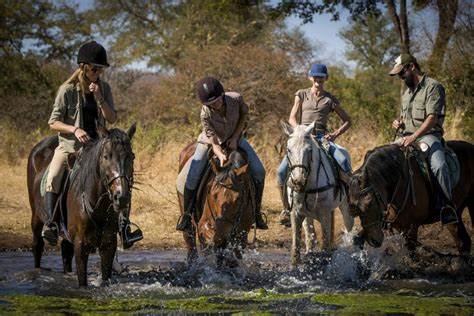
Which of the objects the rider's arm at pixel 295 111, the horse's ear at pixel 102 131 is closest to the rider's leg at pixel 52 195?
the horse's ear at pixel 102 131

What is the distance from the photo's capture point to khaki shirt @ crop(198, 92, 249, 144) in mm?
9469

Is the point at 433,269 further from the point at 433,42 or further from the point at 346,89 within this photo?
the point at 346,89

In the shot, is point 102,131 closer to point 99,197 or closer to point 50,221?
point 99,197

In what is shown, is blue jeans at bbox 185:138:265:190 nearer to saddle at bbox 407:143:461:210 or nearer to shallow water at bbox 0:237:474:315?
shallow water at bbox 0:237:474:315

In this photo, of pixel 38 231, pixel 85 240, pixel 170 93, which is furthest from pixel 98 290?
pixel 170 93

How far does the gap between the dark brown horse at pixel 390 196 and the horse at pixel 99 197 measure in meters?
2.95

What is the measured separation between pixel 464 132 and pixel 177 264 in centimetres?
990

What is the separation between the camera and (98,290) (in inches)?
320

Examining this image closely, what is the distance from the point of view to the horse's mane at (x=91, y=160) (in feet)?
25.5

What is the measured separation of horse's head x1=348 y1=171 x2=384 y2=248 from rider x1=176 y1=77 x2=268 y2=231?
3.61 feet

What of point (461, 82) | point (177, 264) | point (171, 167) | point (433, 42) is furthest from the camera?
point (433, 42)

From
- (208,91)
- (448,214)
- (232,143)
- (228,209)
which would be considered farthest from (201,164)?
(448,214)

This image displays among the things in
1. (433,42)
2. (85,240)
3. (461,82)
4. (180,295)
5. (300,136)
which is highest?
(433,42)

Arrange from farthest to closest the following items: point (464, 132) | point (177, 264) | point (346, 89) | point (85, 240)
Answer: point (346, 89) < point (464, 132) < point (177, 264) < point (85, 240)
